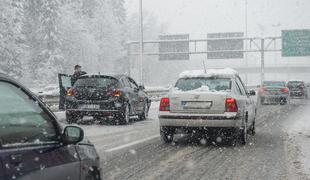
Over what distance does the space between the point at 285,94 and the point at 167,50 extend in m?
27.1

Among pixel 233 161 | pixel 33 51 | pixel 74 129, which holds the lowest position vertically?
pixel 233 161

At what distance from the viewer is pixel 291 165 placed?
8227 millimetres

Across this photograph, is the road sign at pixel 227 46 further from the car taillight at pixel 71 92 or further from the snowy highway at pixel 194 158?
the snowy highway at pixel 194 158

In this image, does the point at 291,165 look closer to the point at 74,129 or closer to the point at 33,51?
the point at 74,129

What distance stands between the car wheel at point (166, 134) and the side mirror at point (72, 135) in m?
7.27

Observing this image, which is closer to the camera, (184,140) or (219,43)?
(184,140)

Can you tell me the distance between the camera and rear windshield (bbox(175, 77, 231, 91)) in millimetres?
10906

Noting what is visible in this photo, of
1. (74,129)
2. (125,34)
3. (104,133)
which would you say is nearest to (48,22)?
(125,34)

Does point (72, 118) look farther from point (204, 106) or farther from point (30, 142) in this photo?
point (30, 142)

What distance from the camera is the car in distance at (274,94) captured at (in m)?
31.1

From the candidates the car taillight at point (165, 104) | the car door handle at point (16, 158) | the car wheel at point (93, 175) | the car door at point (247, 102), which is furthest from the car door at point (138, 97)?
the car door handle at point (16, 158)

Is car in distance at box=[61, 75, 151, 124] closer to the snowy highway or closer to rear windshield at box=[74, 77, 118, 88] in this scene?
rear windshield at box=[74, 77, 118, 88]

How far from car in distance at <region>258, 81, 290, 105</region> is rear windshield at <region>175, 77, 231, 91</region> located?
67.6ft

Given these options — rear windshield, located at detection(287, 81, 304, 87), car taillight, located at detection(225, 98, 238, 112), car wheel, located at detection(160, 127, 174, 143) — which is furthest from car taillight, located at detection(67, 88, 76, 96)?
rear windshield, located at detection(287, 81, 304, 87)
